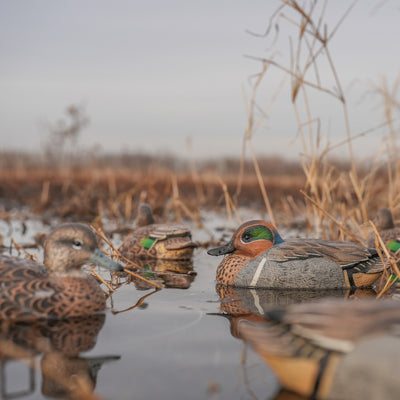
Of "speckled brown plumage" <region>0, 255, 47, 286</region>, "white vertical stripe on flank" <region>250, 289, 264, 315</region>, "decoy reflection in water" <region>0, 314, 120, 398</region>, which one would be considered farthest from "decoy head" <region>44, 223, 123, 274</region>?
"white vertical stripe on flank" <region>250, 289, 264, 315</region>

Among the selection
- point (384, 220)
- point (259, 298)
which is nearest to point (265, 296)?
point (259, 298)

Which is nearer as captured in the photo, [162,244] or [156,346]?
[156,346]

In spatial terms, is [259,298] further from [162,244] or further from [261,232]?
[162,244]

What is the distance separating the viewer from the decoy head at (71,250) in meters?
4.07

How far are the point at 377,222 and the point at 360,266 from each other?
2.06m

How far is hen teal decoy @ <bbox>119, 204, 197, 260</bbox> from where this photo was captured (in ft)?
23.4

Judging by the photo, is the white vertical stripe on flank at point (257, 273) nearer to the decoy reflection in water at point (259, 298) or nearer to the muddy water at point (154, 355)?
the decoy reflection in water at point (259, 298)

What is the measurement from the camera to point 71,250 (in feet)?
13.4

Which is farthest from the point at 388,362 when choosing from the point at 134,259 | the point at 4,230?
the point at 4,230

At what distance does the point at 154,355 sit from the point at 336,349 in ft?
4.14

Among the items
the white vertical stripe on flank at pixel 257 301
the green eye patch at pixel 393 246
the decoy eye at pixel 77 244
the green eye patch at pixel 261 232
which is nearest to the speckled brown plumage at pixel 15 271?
the decoy eye at pixel 77 244

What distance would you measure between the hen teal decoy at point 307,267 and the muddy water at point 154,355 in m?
0.47

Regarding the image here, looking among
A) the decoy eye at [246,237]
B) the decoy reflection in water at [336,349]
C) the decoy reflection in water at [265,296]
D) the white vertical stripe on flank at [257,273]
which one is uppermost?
the decoy eye at [246,237]

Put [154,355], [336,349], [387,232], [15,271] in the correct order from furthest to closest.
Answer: [387,232]
[15,271]
[154,355]
[336,349]
